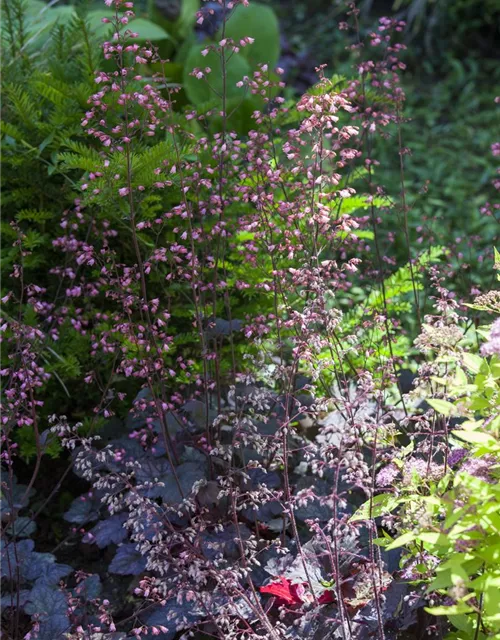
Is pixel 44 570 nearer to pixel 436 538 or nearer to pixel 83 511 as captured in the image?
pixel 83 511

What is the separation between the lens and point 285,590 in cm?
213

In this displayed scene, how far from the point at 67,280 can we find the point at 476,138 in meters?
4.18

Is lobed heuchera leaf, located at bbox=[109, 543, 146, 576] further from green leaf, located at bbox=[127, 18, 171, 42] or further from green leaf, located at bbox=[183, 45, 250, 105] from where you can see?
green leaf, located at bbox=[127, 18, 171, 42]

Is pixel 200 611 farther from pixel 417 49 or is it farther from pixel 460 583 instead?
pixel 417 49

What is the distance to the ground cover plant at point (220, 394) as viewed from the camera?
1.90 meters

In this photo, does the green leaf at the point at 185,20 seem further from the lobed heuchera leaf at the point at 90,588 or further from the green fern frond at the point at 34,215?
the lobed heuchera leaf at the point at 90,588

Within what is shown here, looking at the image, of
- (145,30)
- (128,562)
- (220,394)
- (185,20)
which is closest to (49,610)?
(128,562)

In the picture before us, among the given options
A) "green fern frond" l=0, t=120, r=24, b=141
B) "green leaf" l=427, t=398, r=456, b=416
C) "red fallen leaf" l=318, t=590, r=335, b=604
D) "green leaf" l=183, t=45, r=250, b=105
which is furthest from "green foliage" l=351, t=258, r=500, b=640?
"green leaf" l=183, t=45, r=250, b=105

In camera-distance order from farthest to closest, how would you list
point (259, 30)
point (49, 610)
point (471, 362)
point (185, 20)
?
point (185, 20), point (259, 30), point (49, 610), point (471, 362)

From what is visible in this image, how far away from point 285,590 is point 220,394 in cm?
79

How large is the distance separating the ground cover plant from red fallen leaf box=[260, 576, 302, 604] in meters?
0.01

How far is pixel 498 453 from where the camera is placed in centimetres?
169

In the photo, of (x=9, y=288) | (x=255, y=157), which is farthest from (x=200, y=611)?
(x=9, y=288)

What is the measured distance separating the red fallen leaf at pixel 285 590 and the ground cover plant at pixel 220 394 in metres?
0.01
